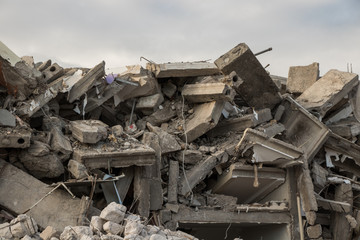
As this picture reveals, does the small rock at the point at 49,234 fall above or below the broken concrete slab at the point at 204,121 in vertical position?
below

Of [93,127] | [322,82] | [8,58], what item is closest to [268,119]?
[322,82]

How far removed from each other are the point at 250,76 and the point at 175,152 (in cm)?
216

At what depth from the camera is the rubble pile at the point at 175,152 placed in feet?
22.2

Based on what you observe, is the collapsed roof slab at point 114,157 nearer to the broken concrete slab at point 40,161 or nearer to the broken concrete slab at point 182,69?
the broken concrete slab at point 40,161

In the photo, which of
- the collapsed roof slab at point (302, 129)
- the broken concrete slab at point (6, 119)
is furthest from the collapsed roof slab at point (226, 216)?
the broken concrete slab at point (6, 119)

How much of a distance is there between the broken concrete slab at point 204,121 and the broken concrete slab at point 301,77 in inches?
145

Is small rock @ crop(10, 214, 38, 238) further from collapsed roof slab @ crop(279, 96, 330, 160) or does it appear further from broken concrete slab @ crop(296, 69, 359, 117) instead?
broken concrete slab @ crop(296, 69, 359, 117)

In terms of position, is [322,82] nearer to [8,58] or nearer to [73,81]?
[73,81]

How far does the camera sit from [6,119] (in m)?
6.93

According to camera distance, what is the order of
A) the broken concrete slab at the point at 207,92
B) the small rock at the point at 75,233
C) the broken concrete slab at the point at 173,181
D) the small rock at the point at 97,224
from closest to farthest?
the small rock at the point at 75,233, the small rock at the point at 97,224, the broken concrete slab at the point at 173,181, the broken concrete slab at the point at 207,92

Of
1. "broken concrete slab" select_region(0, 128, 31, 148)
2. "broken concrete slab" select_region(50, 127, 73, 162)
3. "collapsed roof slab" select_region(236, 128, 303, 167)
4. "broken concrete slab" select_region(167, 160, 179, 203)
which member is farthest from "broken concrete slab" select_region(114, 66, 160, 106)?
"broken concrete slab" select_region(0, 128, 31, 148)

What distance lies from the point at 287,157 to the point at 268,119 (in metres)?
1.09

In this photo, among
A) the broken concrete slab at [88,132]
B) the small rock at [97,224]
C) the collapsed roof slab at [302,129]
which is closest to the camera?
the small rock at [97,224]

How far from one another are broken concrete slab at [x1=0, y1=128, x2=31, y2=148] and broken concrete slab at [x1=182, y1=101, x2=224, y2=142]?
9.56ft
